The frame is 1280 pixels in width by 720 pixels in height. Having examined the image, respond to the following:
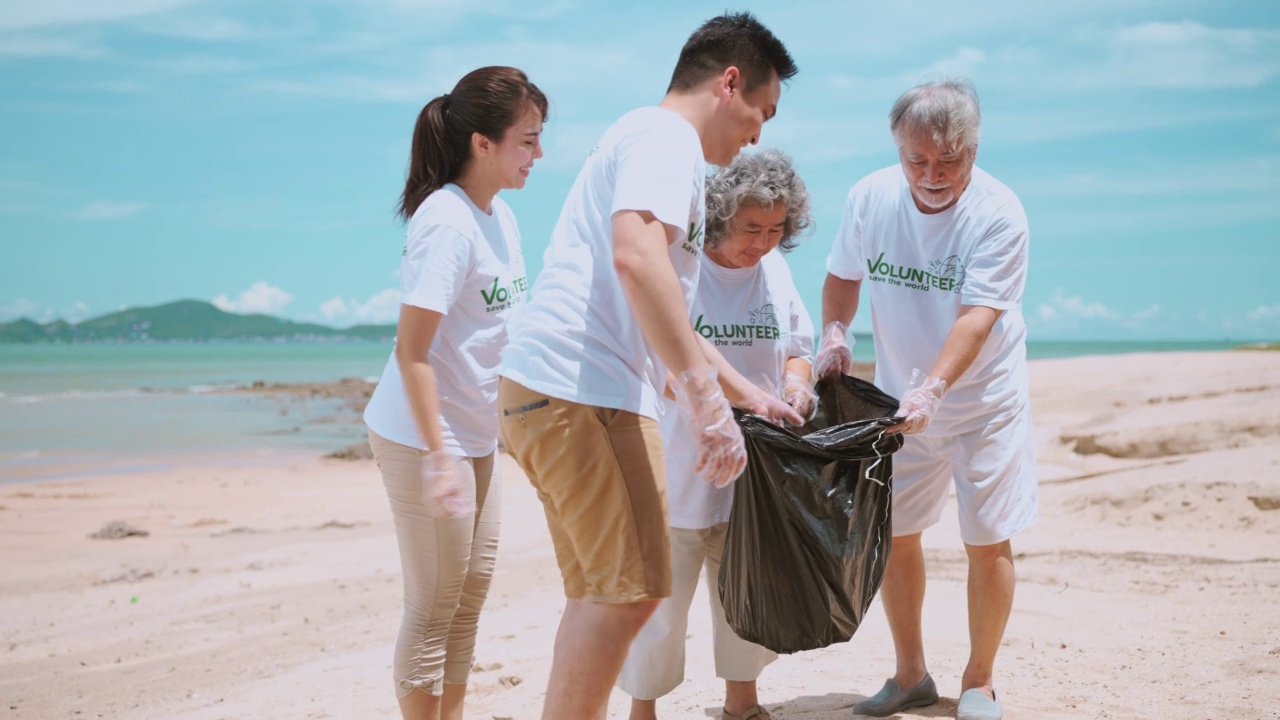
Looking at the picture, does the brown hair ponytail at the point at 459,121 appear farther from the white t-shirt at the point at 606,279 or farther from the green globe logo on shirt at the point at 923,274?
the green globe logo on shirt at the point at 923,274

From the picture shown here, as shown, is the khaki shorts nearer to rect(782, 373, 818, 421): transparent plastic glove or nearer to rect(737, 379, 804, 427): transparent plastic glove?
rect(737, 379, 804, 427): transparent plastic glove

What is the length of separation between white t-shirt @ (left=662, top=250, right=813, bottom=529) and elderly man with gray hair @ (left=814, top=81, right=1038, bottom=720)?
222 mm

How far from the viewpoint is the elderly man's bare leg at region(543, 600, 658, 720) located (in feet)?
7.49

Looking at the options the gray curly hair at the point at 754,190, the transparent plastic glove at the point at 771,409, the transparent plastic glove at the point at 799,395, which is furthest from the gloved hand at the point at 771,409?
the gray curly hair at the point at 754,190

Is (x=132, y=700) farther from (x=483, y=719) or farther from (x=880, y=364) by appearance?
(x=880, y=364)

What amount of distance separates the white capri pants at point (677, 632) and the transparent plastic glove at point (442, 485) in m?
0.74

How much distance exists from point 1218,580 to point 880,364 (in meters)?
2.99

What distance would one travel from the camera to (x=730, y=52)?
2406mm

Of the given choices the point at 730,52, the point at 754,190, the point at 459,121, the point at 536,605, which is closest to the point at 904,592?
the point at 754,190

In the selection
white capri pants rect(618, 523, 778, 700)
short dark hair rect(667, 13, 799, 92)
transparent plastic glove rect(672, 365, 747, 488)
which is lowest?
white capri pants rect(618, 523, 778, 700)

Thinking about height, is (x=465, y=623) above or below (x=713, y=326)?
below

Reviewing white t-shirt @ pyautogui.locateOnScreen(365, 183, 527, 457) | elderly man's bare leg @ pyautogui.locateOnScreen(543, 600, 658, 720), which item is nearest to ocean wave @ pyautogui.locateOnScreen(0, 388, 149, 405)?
white t-shirt @ pyautogui.locateOnScreen(365, 183, 527, 457)

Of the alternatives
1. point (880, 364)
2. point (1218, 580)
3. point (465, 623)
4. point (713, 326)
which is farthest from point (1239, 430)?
point (465, 623)

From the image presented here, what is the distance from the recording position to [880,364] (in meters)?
3.49
